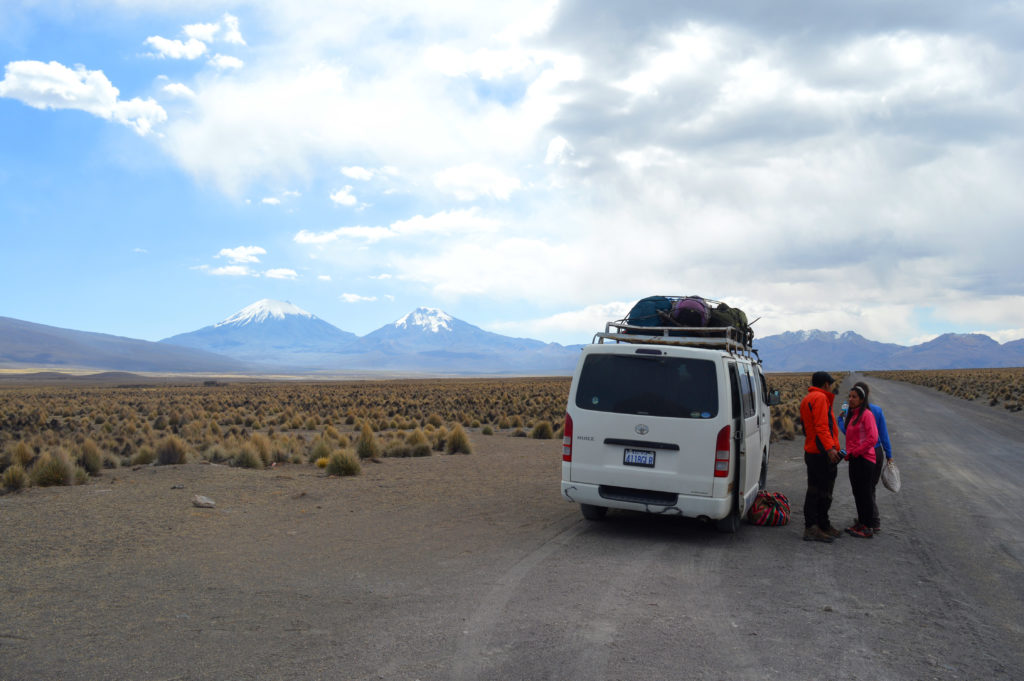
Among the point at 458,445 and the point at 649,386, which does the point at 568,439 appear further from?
the point at 458,445

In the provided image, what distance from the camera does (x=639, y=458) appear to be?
28.5 ft

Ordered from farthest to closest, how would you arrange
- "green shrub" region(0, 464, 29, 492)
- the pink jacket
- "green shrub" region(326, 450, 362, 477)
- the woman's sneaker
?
"green shrub" region(326, 450, 362, 477) → "green shrub" region(0, 464, 29, 492) → the woman's sneaker → the pink jacket

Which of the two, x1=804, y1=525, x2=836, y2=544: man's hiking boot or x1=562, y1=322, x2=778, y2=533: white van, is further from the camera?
x1=804, y1=525, x2=836, y2=544: man's hiking boot

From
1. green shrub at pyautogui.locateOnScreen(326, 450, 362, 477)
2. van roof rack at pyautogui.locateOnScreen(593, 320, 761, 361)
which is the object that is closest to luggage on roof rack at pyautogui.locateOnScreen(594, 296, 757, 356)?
van roof rack at pyautogui.locateOnScreen(593, 320, 761, 361)

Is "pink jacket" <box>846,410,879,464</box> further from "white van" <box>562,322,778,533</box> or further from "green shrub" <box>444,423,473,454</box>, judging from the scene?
"green shrub" <box>444,423,473,454</box>

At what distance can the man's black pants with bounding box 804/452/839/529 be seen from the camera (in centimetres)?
888

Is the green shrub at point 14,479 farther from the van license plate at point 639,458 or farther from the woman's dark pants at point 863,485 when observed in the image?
the woman's dark pants at point 863,485

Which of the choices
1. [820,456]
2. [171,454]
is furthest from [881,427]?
[171,454]

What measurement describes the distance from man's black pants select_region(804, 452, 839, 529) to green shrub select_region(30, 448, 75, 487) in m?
11.8

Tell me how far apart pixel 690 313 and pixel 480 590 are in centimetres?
514

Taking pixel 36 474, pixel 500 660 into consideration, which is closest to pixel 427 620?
pixel 500 660

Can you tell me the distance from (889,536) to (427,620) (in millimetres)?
6470

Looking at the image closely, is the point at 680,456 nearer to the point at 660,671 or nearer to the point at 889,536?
the point at 889,536

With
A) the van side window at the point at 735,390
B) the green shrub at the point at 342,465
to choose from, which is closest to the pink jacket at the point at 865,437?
the van side window at the point at 735,390
